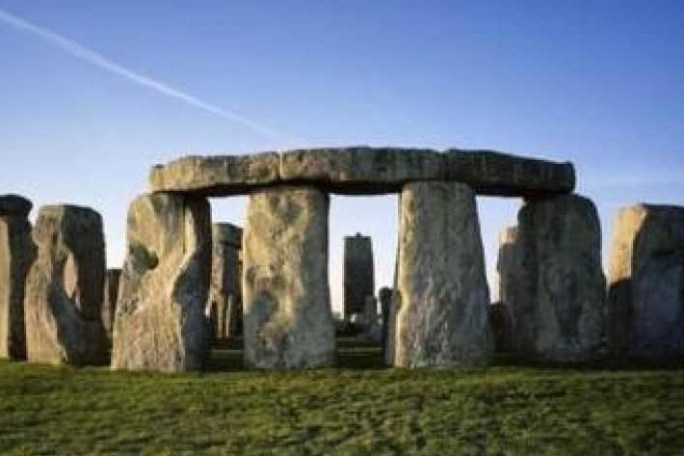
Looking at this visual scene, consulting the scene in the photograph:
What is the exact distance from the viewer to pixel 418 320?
14.1m

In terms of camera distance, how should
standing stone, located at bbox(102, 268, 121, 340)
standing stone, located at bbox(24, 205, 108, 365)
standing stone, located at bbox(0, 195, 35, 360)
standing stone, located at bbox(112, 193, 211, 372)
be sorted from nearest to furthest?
standing stone, located at bbox(112, 193, 211, 372), standing stone, located at bbox(24, 205, 108, 365), standing stone, located at bbox(0, 195, 35, 360), standing stone, located at bbox(102, 268, 121, 340)

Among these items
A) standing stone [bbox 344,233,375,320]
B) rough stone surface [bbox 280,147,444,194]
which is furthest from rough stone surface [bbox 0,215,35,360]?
standing stone [bbox 344,233,375,320]

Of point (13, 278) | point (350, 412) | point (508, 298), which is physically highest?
point (13, 278)

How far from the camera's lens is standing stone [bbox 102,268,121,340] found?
771 inches

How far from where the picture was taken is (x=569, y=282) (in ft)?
51.4

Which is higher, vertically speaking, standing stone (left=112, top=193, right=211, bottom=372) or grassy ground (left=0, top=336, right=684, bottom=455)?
standing stone (left=112, top=193, right=211, bottom=372)

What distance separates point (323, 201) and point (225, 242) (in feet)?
29.3

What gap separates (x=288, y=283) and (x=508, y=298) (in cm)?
523

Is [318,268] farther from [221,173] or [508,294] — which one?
[508,294]

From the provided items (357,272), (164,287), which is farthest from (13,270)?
(357,272)

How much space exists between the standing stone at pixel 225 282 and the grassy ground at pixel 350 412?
338 inches

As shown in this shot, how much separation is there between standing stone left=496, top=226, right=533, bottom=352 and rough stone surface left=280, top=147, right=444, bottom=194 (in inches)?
132

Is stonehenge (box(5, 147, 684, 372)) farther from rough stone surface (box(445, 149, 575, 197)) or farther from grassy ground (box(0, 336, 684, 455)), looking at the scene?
grassy ground (box(0, 336, 684, 455))

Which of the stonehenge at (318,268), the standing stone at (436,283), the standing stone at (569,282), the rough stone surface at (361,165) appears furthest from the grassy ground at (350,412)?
the rough stone surface at (361,165)
